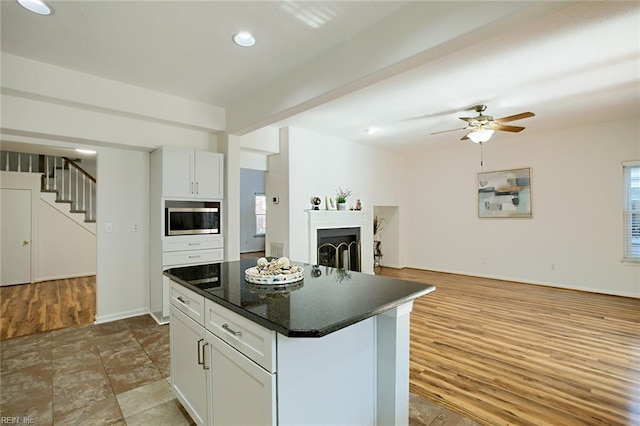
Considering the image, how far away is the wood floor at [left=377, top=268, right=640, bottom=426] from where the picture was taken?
2.09 meters

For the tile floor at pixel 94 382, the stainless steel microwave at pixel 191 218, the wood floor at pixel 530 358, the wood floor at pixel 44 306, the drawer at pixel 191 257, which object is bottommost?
the wood floor at pixel 44 306

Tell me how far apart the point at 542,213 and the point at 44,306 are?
824 cm

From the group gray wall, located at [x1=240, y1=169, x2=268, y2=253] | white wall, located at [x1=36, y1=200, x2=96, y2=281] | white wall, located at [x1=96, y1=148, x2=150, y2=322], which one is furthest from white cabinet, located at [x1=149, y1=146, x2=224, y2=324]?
gray wall, located at [x1=240, y1=169, x2=268, y2=253]

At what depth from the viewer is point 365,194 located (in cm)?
636

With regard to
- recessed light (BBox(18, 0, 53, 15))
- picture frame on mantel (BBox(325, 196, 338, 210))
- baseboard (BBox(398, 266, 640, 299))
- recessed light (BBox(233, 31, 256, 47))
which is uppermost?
recessed light (BBox(233, 31, 256, 47))

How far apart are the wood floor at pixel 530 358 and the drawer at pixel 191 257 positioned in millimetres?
2617

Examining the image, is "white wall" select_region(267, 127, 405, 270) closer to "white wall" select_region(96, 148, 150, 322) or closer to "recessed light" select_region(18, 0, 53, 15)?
"white wall" select_region(96, 148, 150, 322)

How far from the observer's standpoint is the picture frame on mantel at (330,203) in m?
5.52

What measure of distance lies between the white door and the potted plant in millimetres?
5773

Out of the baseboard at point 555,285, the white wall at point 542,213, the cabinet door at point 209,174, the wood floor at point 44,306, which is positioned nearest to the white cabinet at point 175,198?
the cabinet door at point 209,174

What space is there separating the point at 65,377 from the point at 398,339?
2724 mm

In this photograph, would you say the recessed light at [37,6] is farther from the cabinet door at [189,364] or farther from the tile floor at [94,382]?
the tile floor at [94,382]

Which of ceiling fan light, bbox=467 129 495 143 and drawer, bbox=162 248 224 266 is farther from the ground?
ceiling fan light, bbox=467 129 495 143

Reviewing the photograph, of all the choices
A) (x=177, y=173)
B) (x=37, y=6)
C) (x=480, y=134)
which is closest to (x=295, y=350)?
(x=37, y=6)
